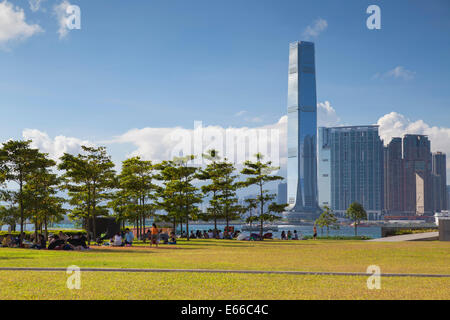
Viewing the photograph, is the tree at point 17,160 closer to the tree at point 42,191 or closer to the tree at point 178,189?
the tree at point 42,191

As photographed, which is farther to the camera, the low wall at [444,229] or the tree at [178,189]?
the tree at [178,189]

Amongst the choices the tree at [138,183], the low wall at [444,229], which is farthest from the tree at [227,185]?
the low wall at [444,229]

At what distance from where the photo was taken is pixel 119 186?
4225cm

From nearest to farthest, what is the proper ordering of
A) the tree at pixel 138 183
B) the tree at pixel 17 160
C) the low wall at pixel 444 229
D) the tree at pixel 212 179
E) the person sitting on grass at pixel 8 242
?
1. the person sitting on grass at pixel 8 242
2. the tree at pixel 17 160
3. the low wall at pixel 444 229
4. the tree at pixel 138 183
5. the tree at pixel 212 179

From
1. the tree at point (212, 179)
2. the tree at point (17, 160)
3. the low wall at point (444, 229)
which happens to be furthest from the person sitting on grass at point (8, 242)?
the low wall at point (444, 229)

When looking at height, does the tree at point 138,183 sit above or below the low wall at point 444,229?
above

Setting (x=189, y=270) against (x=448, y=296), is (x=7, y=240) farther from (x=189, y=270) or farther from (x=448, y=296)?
(x=448, y=296)

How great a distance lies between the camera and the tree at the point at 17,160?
32.5 m

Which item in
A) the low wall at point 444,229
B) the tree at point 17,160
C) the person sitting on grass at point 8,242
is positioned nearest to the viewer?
the person sitting on grass at point 8,242

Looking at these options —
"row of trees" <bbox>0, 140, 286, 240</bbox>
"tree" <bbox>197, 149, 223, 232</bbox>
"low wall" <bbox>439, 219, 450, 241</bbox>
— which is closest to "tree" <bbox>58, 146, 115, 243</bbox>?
"row of trees" <bbox>0, 140, 286, 240</bbox>

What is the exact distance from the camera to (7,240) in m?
28.8

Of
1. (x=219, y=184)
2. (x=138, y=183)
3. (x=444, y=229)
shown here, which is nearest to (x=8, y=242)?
(x=138, y=183)
